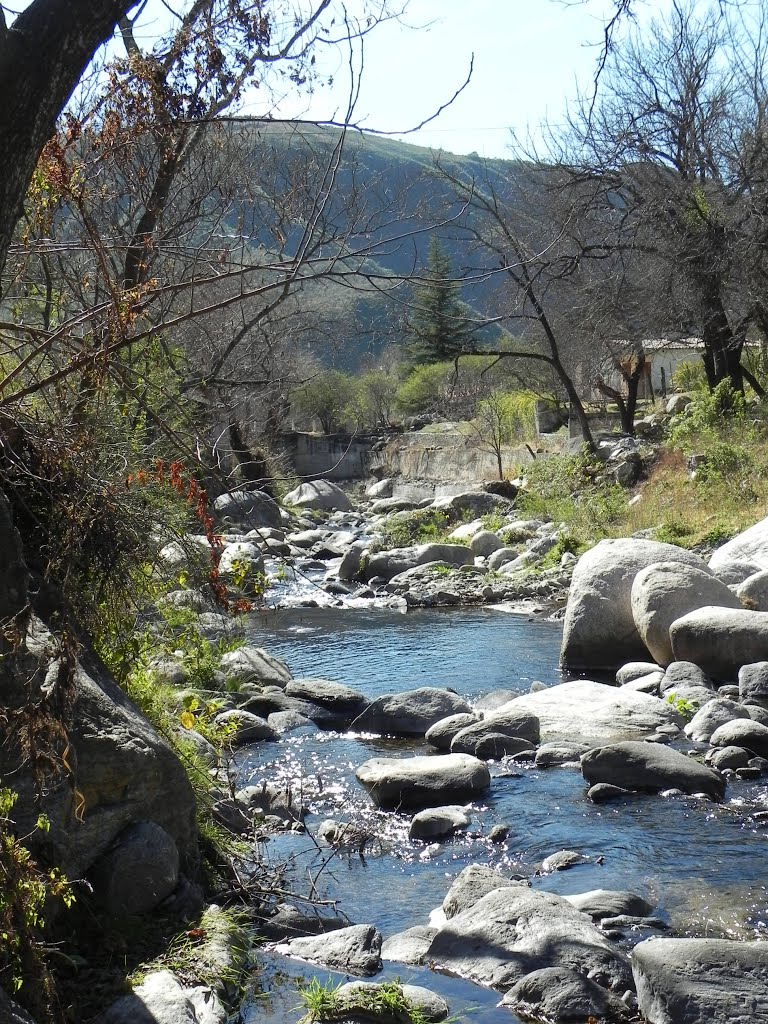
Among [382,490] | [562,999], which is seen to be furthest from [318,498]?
[562,999]

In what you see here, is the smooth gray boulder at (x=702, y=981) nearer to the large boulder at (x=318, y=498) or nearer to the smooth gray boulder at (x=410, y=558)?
the smooth gray boulder at (x=410, y=558)

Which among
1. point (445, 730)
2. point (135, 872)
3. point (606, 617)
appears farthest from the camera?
point (606, 617)

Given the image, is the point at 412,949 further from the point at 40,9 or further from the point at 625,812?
the point at 40,9

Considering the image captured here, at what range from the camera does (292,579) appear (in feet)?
58.1

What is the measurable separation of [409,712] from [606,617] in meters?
3.21

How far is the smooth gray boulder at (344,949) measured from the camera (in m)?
4.64

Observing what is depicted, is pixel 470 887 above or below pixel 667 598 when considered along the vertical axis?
below

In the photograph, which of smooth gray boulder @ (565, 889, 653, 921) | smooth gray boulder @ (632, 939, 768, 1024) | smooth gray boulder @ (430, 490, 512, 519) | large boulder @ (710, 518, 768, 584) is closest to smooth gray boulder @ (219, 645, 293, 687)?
smooth gray boulder @ (565, 889, 653, 921)

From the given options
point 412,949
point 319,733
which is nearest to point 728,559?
point 319,733

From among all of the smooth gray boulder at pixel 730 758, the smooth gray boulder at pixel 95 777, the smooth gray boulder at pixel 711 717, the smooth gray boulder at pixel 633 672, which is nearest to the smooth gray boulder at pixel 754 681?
the smooth gray boulder at pixel 711 717

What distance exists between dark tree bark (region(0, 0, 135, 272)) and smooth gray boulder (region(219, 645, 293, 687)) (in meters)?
6.85

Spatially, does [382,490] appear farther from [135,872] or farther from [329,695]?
[135,872]

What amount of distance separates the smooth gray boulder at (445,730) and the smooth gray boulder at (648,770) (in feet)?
4.42

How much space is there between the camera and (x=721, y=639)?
10.1 m
